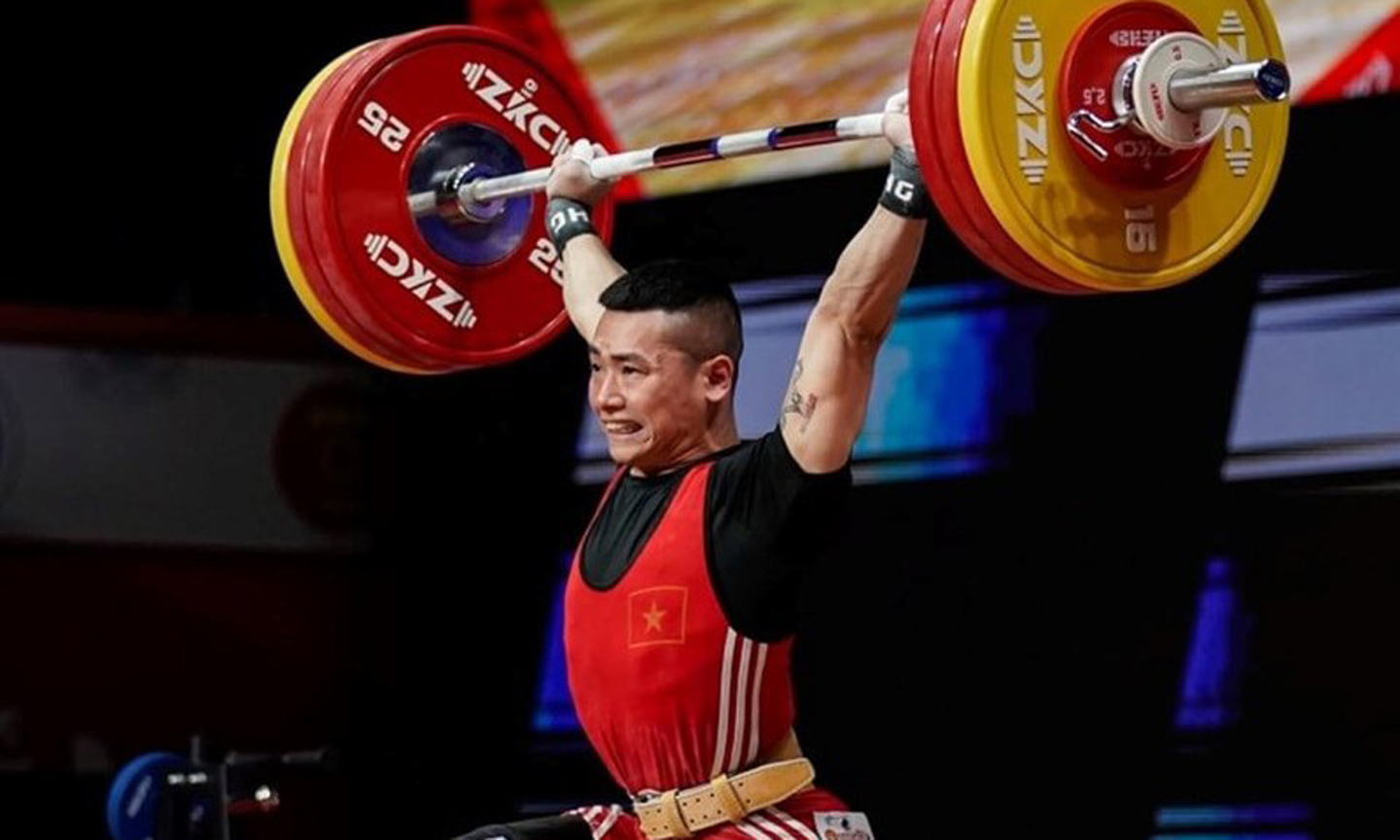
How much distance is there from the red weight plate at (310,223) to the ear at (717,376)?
0.80 m

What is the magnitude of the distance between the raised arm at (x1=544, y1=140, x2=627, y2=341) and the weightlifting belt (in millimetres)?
787

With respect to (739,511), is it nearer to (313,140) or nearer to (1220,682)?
(313,140)

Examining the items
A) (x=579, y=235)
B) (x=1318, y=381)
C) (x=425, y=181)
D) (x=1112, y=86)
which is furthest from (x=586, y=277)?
(x=1318, y=381)

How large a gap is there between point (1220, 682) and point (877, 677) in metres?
0.87

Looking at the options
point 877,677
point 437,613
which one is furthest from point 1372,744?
point 437,613

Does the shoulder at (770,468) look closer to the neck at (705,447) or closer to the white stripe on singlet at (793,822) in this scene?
the neck at (705,447)

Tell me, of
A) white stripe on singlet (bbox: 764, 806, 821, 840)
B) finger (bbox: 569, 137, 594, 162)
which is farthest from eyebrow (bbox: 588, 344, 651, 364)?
white stripe on singlet (bbox: 764, 806, 821, 840)

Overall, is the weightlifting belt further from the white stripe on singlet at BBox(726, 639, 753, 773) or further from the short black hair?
the short black hair

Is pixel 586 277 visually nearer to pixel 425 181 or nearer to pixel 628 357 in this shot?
pixel 628 357

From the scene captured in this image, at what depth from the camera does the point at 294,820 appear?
6902 millimetres

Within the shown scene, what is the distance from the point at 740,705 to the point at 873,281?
1.97 feet

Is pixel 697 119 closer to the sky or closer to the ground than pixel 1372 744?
closer to the sky

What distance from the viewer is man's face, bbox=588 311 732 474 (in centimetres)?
360

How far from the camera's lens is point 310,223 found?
4219mm
